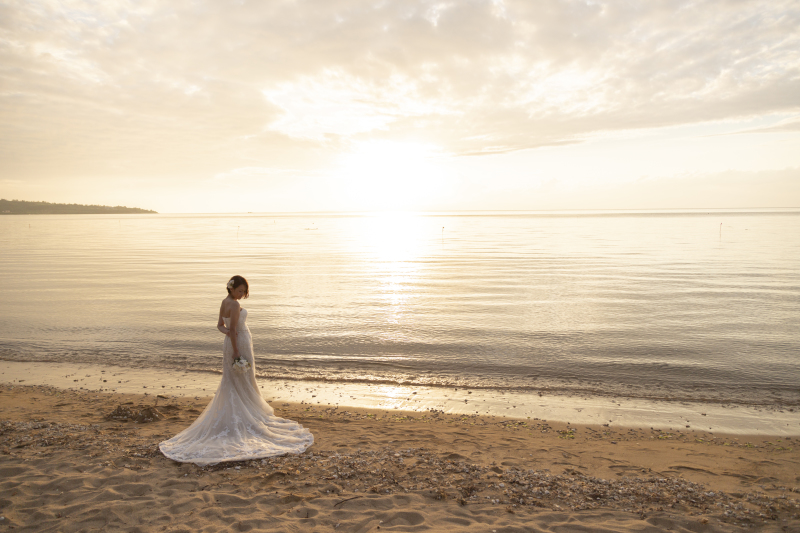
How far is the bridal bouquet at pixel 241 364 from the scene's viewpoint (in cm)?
802

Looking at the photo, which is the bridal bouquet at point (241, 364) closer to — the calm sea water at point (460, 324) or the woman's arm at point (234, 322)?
the woman's arm at point (234, 322)

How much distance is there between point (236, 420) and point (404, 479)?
3084 millimetres

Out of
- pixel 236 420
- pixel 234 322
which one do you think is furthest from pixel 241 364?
pixel 236 420

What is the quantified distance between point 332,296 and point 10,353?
1293 cm

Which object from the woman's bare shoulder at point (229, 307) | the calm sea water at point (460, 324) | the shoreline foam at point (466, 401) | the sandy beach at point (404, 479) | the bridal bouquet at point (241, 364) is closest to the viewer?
the sandy beach at point (404, 479)

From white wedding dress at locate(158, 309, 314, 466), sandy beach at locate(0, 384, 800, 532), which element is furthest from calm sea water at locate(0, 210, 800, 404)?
white wedding dress at locate(158, 309, 314, 466)

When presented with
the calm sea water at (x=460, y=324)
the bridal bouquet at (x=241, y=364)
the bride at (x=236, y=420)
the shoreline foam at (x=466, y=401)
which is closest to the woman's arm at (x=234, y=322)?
the bride at (x=236, y=420)

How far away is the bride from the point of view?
7668 millimetres

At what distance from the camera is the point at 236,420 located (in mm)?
8016

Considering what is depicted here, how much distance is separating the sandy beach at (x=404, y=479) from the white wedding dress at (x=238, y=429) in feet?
0.91

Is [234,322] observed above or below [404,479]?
above

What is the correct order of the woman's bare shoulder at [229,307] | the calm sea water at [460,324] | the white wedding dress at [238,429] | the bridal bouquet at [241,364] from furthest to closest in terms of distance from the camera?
the calm sea water at [460,324], the bridal bouquet at [241,364], the woman's bare shoulder at [229,307], the white wedding dress at [238,429]

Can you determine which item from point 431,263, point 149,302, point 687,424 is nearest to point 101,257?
point 149,302

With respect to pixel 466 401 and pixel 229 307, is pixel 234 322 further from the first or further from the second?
pixel 466 401
